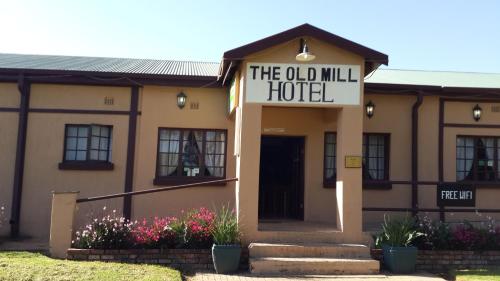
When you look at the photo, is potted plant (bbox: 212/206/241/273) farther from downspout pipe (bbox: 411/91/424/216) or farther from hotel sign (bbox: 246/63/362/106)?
downspout pipe (bbox: 411/91/424/216)

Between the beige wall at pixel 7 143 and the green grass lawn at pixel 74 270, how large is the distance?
3064 millimetres

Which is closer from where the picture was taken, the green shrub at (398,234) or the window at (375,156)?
the green shrub at (398,234)

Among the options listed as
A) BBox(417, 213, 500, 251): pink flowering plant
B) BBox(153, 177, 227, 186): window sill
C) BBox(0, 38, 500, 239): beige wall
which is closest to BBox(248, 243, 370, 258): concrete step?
BBox(417, 213, 500, 251): pink flowering plant

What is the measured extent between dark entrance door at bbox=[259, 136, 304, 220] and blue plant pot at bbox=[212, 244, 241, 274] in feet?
11.5

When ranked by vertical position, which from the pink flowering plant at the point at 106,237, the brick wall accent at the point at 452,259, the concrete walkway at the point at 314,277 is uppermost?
the pink flowering plant at the point at 106,237

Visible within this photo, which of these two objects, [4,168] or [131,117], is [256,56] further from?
[4,168]

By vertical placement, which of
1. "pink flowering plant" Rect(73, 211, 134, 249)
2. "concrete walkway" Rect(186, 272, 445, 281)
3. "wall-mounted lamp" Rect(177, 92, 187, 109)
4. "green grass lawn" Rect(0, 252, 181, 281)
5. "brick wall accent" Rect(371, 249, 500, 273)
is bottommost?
"concrete walkway" Rect(186, 272, 445, 281)

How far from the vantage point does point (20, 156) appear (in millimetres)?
11125

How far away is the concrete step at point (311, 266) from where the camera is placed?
27.1 feet

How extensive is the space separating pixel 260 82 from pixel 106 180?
15.1 ft

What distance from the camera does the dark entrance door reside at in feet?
39.4

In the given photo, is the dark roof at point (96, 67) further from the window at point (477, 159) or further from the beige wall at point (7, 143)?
the window at point (477, 159)

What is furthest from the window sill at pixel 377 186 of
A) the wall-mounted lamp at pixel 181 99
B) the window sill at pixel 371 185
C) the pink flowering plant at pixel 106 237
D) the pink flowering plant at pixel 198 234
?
the pink flowering plant at pixel 106 237

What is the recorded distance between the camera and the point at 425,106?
12.0 meters
